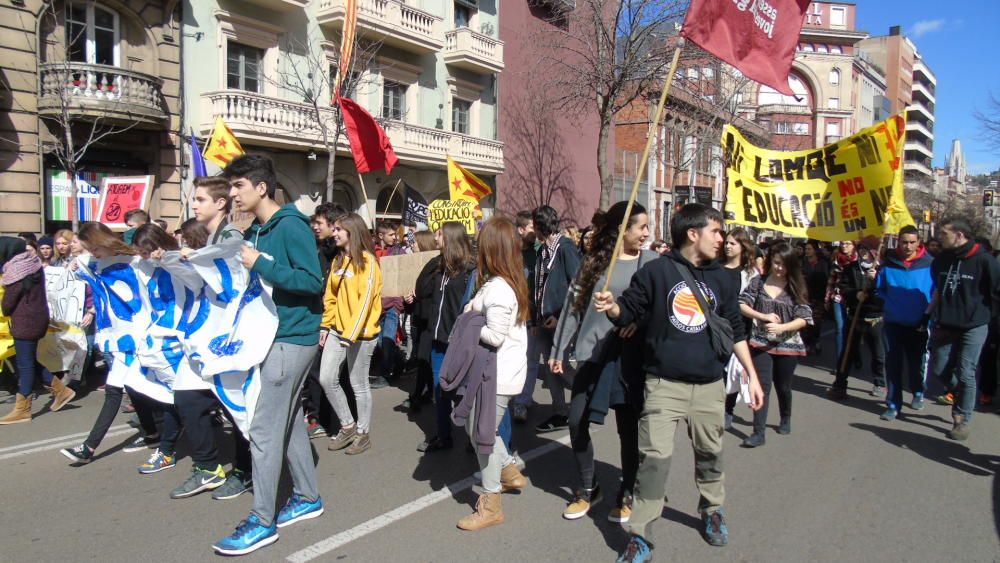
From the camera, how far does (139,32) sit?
50.4 feet

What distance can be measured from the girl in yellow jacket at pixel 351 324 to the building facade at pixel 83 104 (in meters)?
9.42

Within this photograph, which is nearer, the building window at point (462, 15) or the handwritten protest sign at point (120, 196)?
the handwritten protest sign at point (120, 196)

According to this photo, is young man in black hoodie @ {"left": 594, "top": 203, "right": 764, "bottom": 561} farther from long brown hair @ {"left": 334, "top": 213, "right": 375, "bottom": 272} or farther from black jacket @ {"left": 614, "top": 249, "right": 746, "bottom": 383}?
long brown hair @ {"left": 334, "top": 213, "right": 375, "bottom": 272}

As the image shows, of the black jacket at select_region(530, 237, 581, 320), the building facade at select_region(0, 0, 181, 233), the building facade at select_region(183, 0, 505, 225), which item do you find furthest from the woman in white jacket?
the building facade at select_region(0, 0, 181, 233)

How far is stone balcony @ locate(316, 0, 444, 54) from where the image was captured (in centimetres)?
1861

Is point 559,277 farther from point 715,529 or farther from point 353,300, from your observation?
point 715,529

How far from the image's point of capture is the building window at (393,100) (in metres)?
21.0

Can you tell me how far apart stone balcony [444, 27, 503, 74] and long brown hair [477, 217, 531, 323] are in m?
19.5

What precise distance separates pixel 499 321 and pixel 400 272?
4080mm

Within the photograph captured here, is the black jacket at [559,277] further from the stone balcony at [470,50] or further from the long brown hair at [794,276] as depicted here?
the stone balcony at [470,50]

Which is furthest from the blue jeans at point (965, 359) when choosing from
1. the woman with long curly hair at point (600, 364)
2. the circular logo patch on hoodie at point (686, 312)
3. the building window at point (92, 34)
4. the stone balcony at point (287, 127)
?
the building window at point (92, 34)

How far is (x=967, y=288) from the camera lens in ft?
21.8

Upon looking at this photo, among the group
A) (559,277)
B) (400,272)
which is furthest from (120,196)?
(559,277)

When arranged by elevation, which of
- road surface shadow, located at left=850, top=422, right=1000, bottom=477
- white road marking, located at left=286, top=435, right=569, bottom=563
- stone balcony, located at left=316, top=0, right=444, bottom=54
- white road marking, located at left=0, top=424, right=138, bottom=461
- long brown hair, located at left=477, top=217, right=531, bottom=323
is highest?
stone balcony, located at left=316, top=0, right=444, bottom=54
